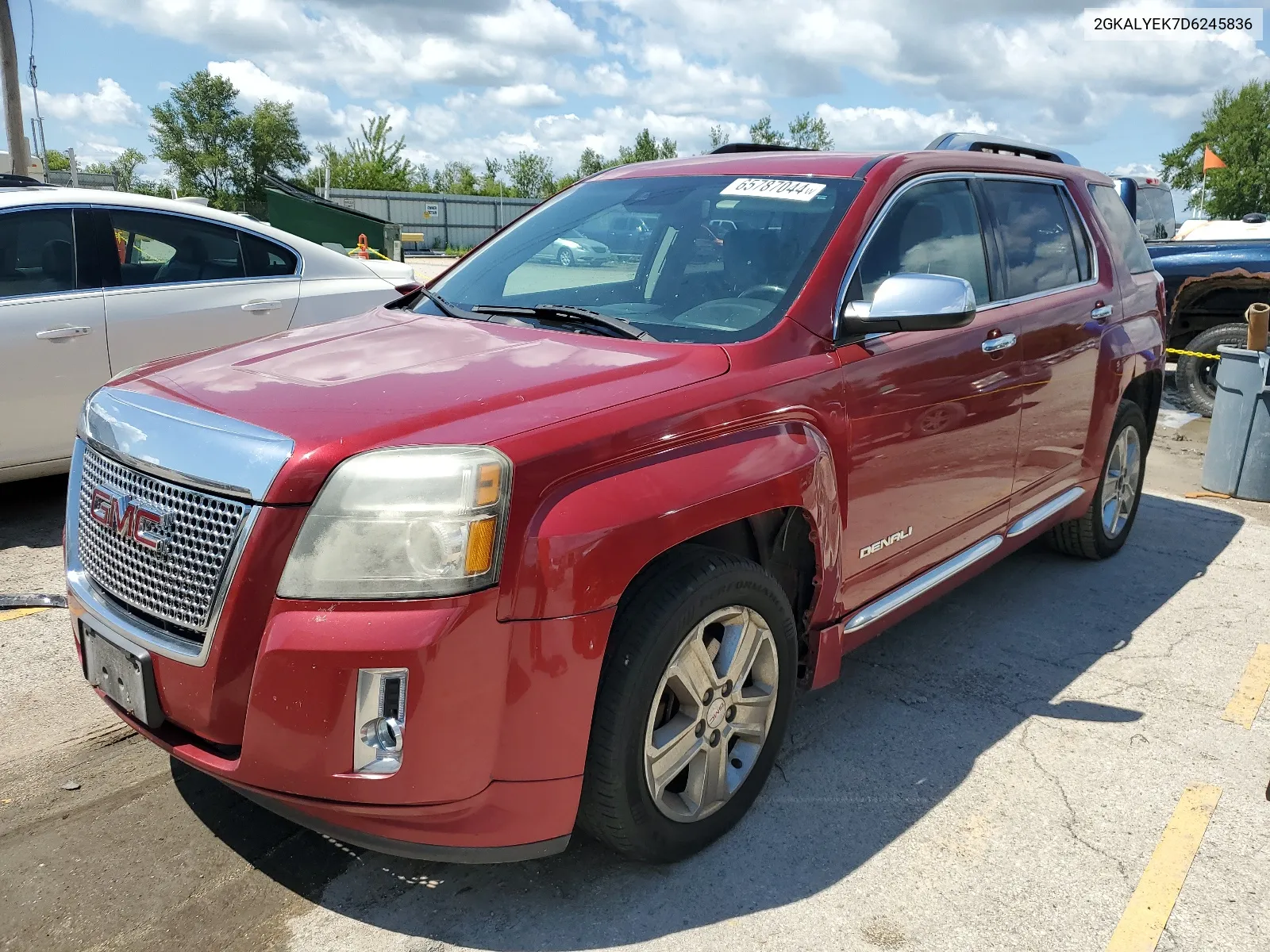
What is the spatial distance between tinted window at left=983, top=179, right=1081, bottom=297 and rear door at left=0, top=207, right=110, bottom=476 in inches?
171

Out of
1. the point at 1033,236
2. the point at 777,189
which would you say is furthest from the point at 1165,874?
the point at 1033,236

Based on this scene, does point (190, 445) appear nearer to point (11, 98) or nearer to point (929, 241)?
point (929, 241)

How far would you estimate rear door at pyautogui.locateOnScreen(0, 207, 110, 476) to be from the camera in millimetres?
5137

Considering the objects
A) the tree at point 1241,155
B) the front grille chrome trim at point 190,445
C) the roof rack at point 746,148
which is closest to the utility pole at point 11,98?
Answer: the roof rack at point 746,148

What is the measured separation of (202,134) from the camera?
66.8 m

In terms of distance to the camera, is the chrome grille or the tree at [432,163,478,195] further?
the tree at [432,163,478,195]

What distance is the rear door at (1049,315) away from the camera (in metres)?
4.12

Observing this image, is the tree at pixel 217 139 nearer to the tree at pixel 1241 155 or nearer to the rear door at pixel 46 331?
the tree at pixel 1241 155

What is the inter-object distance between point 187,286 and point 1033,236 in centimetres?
433

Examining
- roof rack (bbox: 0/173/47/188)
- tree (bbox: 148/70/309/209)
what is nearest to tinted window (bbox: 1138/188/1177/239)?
roof rack (bbox: 0/173/47/188)

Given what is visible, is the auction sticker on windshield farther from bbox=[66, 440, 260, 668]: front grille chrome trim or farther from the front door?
bbox=[66, 440, 260, 668]: front grille chrome trim

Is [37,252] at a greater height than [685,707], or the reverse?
[37,252]

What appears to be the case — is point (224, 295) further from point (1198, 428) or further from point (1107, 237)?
point (1198, 428)

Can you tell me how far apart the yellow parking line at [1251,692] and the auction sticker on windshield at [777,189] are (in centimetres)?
239
